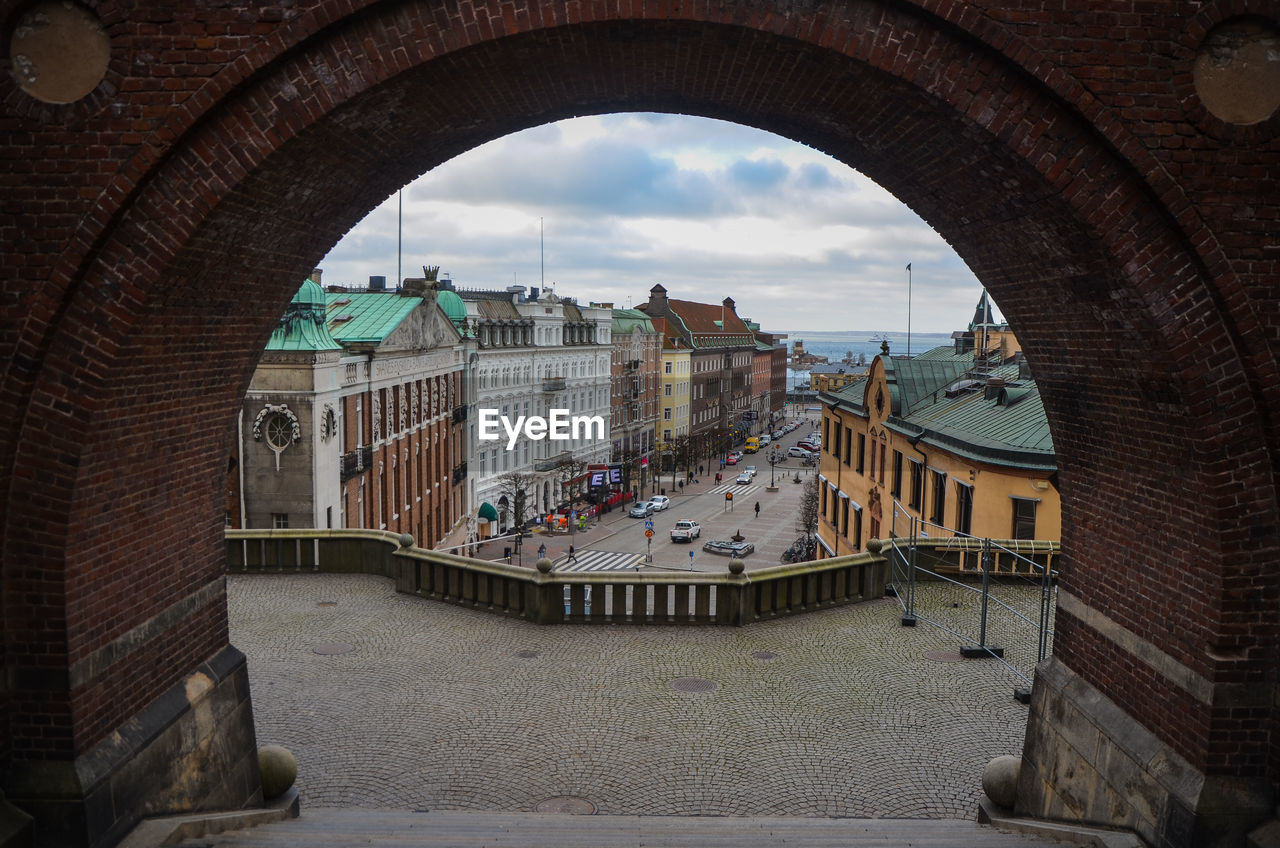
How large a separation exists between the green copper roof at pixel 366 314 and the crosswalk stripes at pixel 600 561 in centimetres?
1666

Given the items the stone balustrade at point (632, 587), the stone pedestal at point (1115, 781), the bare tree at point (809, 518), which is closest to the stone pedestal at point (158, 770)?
the stone balustrade at point (632, 587)

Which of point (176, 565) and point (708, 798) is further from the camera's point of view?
point (708, 798)

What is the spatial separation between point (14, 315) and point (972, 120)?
653 cm

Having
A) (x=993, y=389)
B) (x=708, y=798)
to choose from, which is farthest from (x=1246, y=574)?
(x=993, y=389)

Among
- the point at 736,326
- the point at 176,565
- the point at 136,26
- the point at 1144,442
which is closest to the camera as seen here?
the point at 136,26

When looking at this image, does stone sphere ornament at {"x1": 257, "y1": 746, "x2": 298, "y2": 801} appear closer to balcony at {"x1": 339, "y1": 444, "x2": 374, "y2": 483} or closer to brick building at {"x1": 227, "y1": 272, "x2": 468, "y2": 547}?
brick building at {"x1": 227, "y1": 272, "x2": 468, "y2": 547}

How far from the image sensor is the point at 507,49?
668cm

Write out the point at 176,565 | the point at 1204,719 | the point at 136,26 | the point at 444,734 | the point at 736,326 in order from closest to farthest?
the point at 136,26 → the point at 1204,719 → the point at 176,565 → the point at 444,734 → the point at 736,326

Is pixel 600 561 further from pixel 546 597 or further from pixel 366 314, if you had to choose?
pixel 546 597

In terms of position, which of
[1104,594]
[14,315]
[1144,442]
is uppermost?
[14,315]

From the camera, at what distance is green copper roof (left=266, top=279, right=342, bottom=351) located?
32000 millimetres

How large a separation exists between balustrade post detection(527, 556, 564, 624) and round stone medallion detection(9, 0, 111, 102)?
9351 mm

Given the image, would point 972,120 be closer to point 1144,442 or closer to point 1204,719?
point 1144,442

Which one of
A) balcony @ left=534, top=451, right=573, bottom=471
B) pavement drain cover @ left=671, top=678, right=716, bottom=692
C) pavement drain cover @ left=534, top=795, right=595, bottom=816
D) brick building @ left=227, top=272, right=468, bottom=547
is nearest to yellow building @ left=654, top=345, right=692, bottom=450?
balcony @ left=534, top=451, right=573, bottom=471
